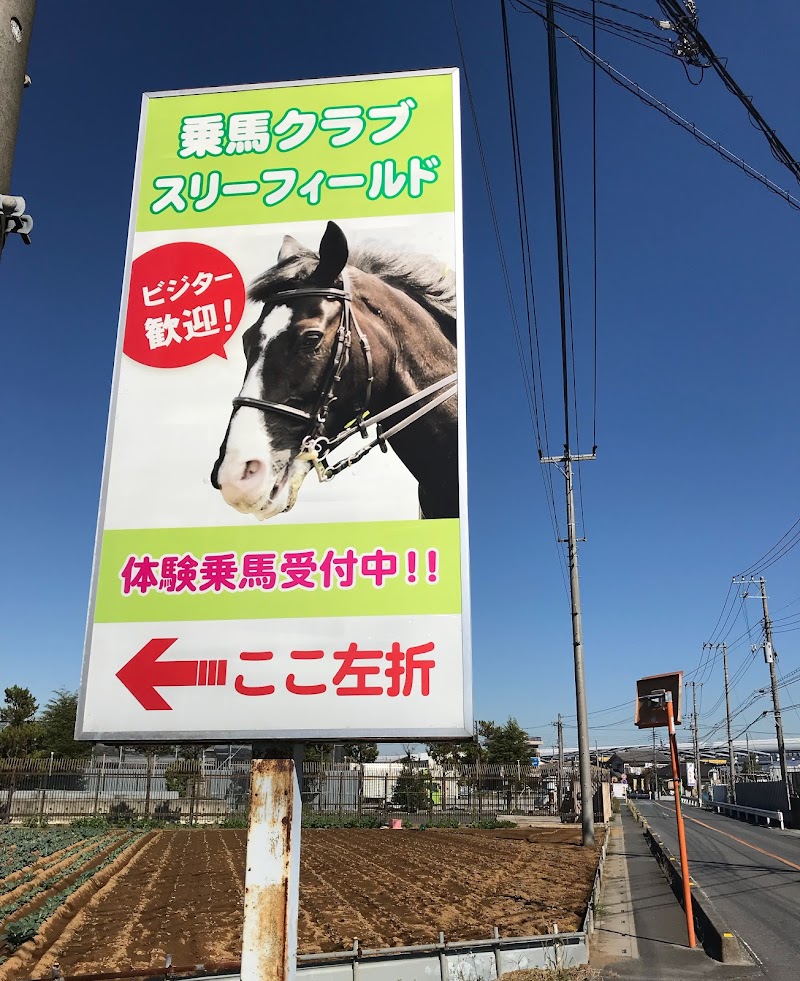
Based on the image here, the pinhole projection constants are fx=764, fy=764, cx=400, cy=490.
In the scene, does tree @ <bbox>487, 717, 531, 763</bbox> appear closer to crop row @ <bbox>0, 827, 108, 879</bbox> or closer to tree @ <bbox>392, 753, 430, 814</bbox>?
tree @ <bbox>392, 753, 430, 814</bbox>

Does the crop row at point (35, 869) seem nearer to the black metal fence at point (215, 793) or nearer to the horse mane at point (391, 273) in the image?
the black metal fence at point (215, 793)

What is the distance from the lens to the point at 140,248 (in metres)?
4.86

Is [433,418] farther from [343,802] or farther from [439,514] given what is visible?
[343,802]

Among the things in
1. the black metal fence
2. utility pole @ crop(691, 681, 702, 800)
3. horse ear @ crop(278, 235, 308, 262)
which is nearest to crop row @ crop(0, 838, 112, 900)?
the black metal fence

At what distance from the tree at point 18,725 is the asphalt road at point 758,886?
35.2 m

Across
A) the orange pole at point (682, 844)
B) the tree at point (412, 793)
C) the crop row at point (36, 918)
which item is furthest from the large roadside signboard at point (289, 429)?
the tree at point (412, 793)

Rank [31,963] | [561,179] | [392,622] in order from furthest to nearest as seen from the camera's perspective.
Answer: [31,963] → [561,179] → [392,622]

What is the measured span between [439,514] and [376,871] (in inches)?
650

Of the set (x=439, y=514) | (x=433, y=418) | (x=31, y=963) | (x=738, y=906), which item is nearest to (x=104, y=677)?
(x=439, y=514)

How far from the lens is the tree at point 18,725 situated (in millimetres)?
43875

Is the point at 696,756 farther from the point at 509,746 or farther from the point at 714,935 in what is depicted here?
the point at 714,935

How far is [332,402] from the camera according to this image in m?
4.45

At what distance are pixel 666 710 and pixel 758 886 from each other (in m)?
7.86

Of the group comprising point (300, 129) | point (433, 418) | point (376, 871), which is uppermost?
point (300, 129)
